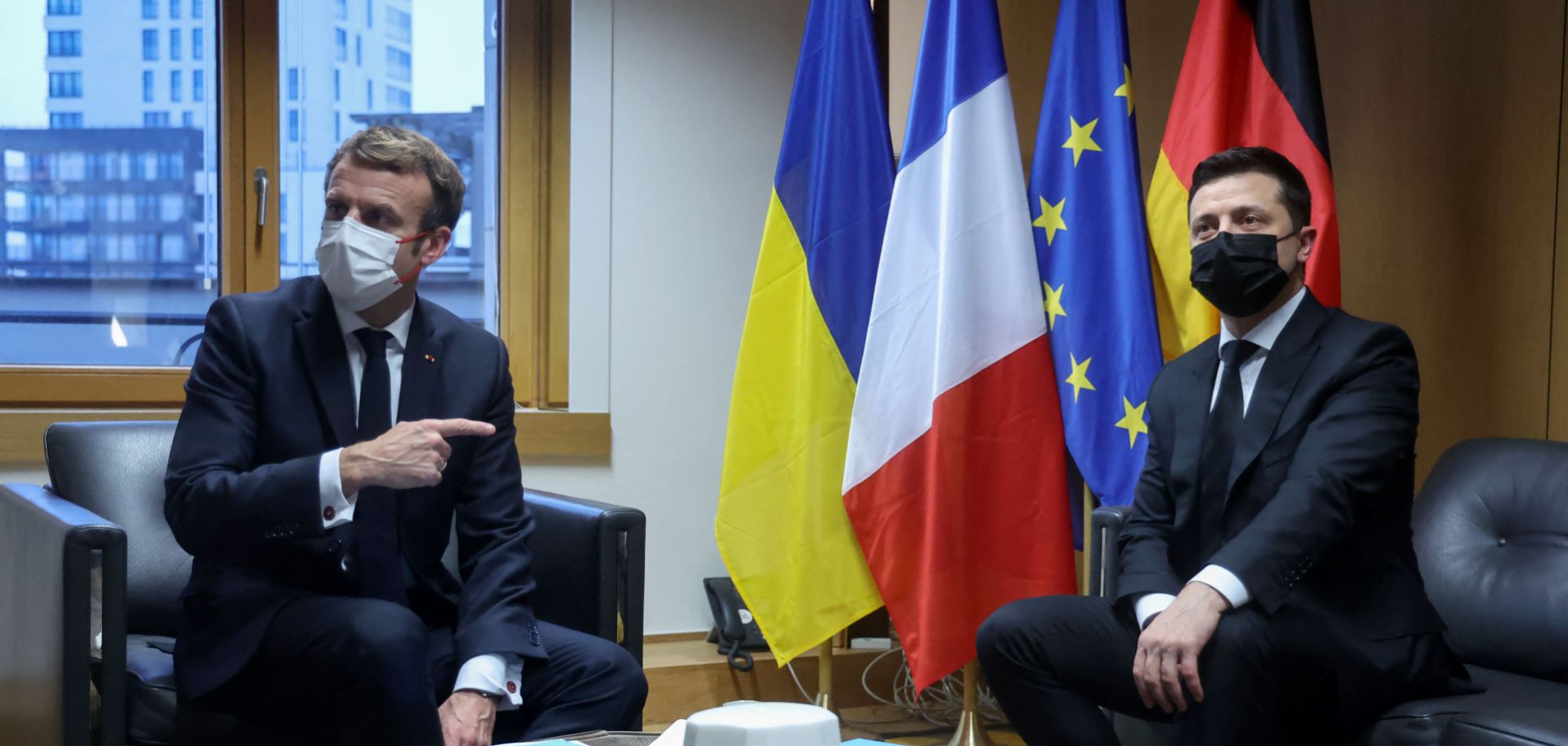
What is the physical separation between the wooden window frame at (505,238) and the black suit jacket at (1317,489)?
1614 mm

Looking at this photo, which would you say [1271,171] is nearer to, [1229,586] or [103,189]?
[1229,586]

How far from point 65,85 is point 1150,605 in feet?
8.99

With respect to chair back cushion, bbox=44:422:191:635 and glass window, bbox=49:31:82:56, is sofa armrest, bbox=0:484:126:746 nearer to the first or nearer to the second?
chair back cushion, bbox=44:422:191:635

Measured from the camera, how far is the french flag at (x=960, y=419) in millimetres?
2670

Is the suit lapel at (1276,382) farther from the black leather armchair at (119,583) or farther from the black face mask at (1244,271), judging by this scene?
the black leather armchair at (119,583)

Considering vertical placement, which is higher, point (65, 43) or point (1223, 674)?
point (65, 43)

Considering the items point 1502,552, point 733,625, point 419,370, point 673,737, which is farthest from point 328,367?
point 1502,552

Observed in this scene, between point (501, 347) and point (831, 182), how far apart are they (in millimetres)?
1044

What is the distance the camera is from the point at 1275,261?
204 centimetres

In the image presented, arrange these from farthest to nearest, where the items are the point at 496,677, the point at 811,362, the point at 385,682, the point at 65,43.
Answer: the point at 65,43, the point at 811,362, the point at 496,677, the point at 385,682

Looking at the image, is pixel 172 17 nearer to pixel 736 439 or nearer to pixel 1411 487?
pixel 736 439

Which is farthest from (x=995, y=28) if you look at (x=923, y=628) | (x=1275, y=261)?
(x=923, y=628)

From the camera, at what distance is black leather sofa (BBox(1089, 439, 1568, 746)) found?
1811 mm

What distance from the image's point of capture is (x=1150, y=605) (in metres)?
1.94
